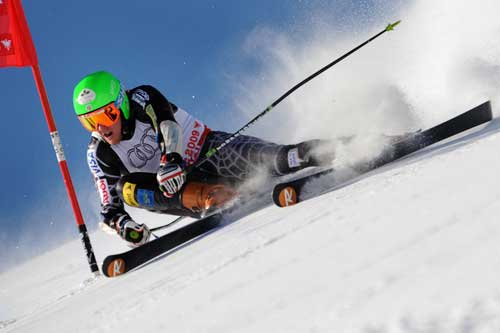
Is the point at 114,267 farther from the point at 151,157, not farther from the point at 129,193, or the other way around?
the point at 151,157

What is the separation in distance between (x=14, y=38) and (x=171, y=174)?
2327mm

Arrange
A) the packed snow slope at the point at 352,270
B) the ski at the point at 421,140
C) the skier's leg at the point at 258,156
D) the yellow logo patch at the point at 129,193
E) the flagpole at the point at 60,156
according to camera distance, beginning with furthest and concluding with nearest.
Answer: the flagpole at the point at 60,156
the yellow logo patch at the point at 129,193
the skier's leg at the point at 258,156
the ski at the point at 421,140
the packed snow slope at the point at 352,270

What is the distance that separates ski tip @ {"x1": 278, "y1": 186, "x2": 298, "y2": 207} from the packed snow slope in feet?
0.75

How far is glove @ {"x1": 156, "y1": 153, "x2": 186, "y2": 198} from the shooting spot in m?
3.92

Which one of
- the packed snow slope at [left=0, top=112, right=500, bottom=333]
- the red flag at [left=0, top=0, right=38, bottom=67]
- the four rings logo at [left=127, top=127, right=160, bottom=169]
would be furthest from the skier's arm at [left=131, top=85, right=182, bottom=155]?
the red flag at [left=0, top=0, right=38, bottom=67]

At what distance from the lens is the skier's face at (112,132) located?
169 inches

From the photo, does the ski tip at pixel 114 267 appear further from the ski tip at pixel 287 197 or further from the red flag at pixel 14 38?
the red flag at pixel 14 38

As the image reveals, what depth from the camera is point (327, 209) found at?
266 cm

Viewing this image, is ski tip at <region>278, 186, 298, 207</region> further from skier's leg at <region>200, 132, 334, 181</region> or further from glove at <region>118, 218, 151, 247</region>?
glove at <region>118, 218, 151, 247</region>

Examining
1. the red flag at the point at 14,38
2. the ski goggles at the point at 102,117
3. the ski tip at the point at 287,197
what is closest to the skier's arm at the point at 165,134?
the ski goggles at the point at 102,117

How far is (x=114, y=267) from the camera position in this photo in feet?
A: 12.3

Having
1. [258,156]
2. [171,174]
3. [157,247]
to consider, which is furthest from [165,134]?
[157,247]

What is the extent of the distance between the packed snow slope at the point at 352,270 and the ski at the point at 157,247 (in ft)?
1.90

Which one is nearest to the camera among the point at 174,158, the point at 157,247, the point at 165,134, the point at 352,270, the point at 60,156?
the point at 352,270
